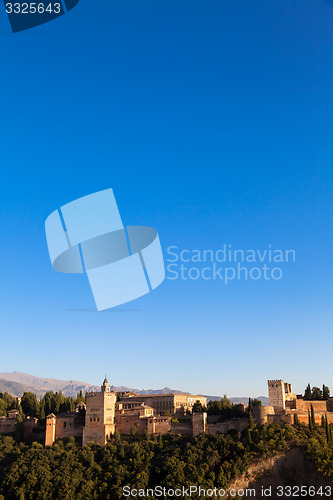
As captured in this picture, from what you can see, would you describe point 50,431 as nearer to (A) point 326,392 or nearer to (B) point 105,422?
(B) point 105,422

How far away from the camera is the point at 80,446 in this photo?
45.7 metres

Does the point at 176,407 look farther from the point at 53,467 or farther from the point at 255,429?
the point at 53,467

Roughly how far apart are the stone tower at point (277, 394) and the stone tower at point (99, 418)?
15281mm

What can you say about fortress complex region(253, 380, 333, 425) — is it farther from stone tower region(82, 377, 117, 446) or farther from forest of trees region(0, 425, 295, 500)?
stone tower region(82, 377, 117, 446)

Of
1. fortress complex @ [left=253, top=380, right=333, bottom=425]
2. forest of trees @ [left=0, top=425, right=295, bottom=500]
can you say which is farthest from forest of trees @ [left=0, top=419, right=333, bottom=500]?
fortress complex @ [left=253, top=380, right=333, bottom=425]

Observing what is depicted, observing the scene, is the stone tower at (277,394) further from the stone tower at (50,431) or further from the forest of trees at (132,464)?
the stone tower at (50,431)

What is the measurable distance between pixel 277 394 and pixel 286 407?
1518mm

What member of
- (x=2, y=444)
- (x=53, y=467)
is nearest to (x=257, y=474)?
(x=53, y=467)

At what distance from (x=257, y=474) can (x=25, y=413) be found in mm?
28036

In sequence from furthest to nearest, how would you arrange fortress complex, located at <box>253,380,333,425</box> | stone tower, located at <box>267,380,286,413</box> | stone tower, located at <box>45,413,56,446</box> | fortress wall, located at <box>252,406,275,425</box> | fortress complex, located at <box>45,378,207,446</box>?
stone tower, located at <box>267,380,286,413</box> → stone tower, located at <box>45,413,56,446</box> → fortress complex, located at <box>45,378,207,446</box> → fortress complex, located at <box>253,380,333,425</box> → fortress wall, located at <box>252,406,275,425</box>

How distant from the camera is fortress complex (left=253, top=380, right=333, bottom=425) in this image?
4509 centimetres

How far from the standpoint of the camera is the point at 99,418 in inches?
1822

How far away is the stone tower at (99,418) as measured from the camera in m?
45.5

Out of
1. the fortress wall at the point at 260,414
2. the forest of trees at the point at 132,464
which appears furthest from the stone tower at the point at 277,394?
the forest of trees at the point at 132,464
